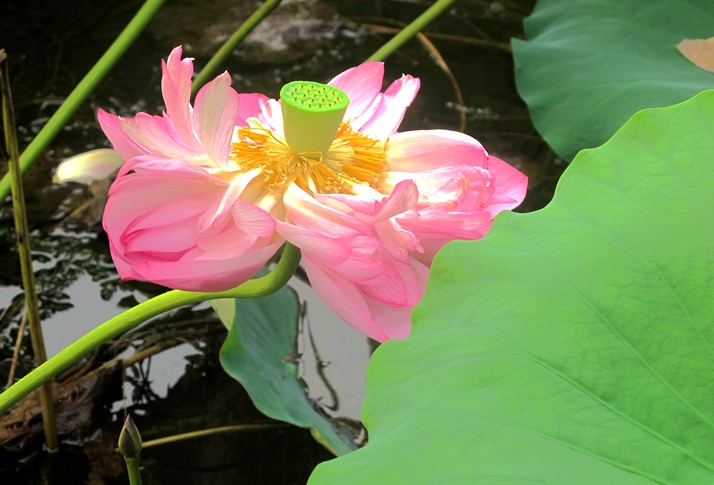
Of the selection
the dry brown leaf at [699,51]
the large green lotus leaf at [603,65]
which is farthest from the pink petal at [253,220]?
the dry brown leaf at [699,51]

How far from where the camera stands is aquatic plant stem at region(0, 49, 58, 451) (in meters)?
0.57

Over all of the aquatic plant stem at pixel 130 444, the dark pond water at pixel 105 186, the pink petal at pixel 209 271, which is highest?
the pink petal at pixel 209 271

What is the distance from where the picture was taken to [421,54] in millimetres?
1373

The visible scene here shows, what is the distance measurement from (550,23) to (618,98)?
23 centimetres

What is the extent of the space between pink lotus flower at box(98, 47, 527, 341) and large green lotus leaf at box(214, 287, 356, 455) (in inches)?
6.9

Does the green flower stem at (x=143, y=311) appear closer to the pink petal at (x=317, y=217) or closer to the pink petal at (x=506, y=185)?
the pink petal at (x=317, y=217)

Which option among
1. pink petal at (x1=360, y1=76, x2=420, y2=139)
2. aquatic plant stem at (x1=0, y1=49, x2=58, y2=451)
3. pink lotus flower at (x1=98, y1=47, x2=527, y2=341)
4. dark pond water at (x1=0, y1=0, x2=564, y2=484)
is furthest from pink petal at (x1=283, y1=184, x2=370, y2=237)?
dark pond water at (x1=0, y1=0, x2=564, y2=484)

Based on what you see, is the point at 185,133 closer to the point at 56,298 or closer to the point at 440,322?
the point at 440,322

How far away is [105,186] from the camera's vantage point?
3.41 ft

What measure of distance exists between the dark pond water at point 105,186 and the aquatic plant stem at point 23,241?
4 centimetres

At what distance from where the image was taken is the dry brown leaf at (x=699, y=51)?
0.90 metres

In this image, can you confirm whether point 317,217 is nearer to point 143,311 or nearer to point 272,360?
point 143,311

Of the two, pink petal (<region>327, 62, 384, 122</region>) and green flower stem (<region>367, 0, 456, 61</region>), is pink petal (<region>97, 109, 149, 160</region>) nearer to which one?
pink petal (<region>327, 62, 384, 122</region>)

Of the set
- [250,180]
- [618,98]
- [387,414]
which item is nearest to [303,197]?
[250,180]
